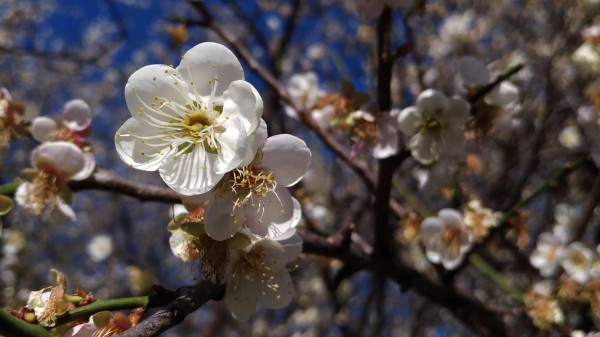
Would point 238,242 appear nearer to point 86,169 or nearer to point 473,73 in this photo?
point 86,169

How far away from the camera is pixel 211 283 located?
40.9 inches

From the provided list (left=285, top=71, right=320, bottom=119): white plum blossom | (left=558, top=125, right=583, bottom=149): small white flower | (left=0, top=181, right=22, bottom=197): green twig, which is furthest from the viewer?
(left=558, top=125, right=583, bottom=149): small white flower

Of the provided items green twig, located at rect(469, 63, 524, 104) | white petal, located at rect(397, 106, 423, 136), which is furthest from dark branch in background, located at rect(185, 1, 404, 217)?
green twig, located at rect(469, 63, 524, 104)

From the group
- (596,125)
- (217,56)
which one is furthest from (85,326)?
(596,125)

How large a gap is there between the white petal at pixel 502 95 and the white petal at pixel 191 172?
33.8 inches

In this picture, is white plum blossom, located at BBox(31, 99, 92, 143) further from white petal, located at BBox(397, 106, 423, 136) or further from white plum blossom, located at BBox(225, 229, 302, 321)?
white petal, located at BBox(397, 106, 423, 136)

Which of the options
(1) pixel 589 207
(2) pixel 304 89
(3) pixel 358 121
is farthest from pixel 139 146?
(1) pixel 589 207

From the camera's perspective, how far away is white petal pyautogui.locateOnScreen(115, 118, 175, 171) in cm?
102

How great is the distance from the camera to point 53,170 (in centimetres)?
133

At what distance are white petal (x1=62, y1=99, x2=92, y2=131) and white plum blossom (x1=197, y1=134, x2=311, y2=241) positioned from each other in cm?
64

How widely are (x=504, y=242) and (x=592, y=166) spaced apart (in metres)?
0.83

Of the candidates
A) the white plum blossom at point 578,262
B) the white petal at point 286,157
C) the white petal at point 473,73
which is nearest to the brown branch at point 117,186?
the white petal at point 286,157

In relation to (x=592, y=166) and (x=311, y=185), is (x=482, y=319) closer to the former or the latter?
(x=592, y=166)

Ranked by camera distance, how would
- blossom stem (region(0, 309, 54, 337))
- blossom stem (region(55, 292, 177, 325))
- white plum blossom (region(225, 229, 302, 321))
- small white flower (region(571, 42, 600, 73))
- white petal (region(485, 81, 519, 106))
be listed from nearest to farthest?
1. blossom stem (region(0, 309, 54, 337))
2. blossom stem (region(55, 292, 177, 325))
3. white plum blossom (region(225, 229, 302, 321))
4. white petal (region(485, 81, 519, 106))
5. small white flower (region(571, 42, 600, 73))
